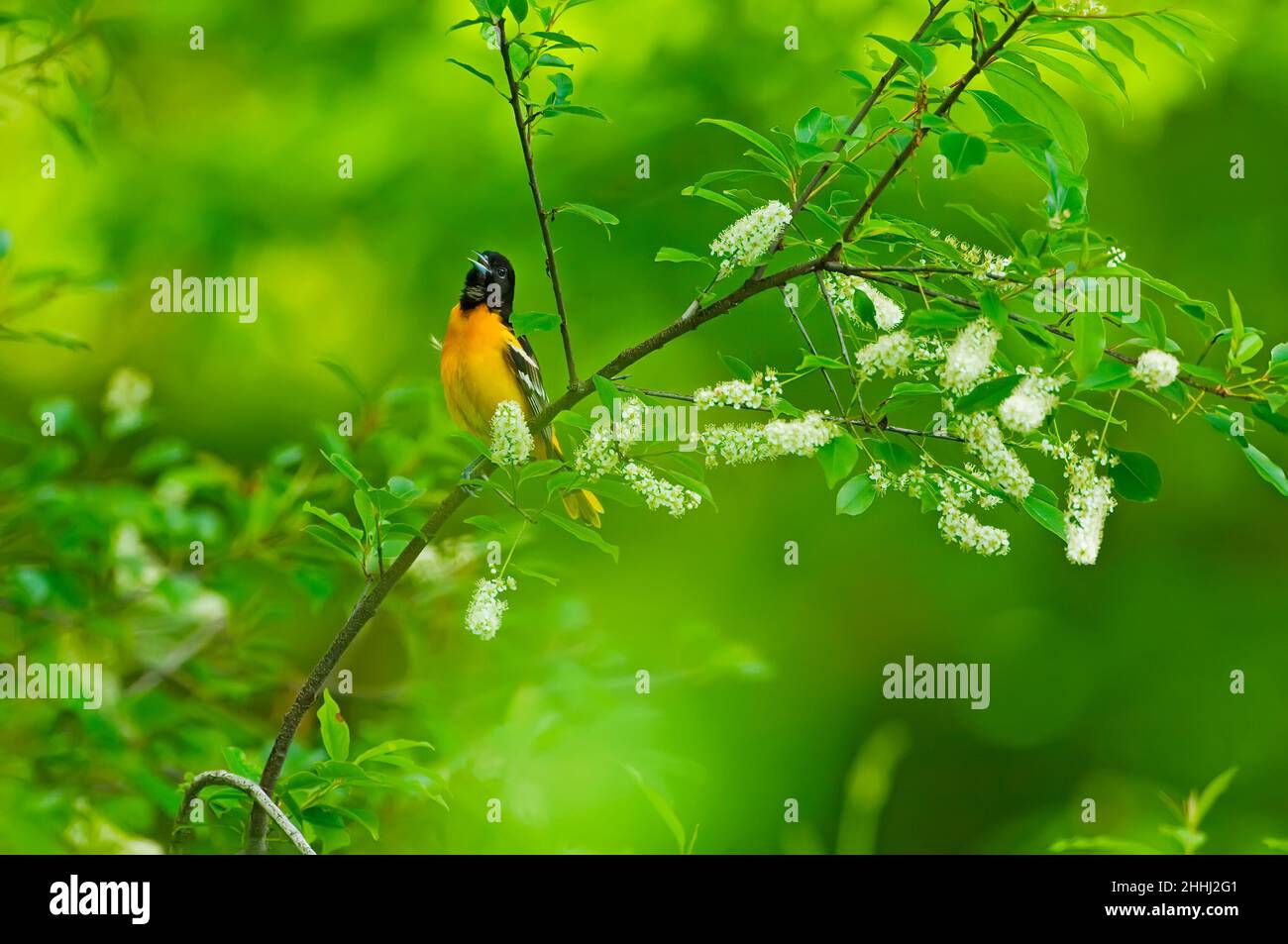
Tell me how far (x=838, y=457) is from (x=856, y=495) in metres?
0.08

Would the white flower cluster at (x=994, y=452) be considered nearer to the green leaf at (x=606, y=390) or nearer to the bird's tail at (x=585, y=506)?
the green leaf at (x=606, y=390)

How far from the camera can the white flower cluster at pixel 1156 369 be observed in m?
0.80

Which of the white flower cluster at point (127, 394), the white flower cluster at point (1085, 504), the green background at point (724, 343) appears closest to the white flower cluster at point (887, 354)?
the white flower cluster at point (1085, 504)

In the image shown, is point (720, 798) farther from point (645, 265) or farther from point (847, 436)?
point (847, 436)

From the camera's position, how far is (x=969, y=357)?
81 cm

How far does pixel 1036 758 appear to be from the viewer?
9.87 feet

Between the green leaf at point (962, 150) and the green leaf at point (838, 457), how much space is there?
20 cm

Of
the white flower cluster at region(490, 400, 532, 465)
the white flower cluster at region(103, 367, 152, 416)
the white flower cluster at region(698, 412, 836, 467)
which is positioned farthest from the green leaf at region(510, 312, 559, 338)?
the white flower cluster at region(103, 367, 152, 416)

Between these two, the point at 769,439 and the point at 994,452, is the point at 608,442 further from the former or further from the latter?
the point at 994,452

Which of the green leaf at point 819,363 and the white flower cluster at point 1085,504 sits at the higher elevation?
the green leaf at point 819,363

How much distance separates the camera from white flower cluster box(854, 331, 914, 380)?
854 millimetres

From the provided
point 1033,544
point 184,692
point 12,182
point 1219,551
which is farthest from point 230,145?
point 1219,551

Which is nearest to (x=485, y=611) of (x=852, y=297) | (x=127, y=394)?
(x=852, y=297)

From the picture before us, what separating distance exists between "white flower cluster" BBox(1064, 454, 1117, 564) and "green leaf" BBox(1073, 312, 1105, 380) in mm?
91
